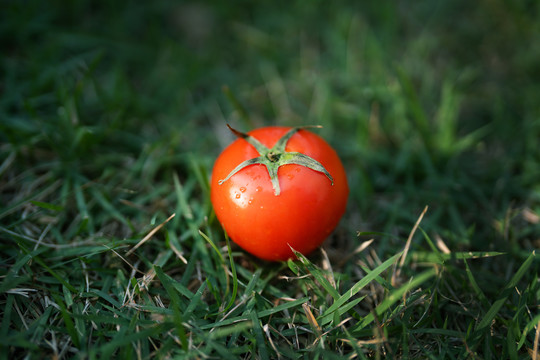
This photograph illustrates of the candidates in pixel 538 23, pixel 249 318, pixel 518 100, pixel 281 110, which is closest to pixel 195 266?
pixel 249 318

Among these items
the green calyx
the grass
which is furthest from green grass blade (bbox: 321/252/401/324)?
the green calyx

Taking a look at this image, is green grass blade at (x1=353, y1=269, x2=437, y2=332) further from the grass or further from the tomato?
the tomato

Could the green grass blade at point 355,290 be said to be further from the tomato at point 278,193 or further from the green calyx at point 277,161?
the green calyx at point 277,161

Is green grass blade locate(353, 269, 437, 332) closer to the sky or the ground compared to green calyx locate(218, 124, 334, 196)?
closer to the ground

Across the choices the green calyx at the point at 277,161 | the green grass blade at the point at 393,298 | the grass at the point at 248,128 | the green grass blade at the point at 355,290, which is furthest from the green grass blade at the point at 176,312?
the green grass blade at the point at 393,298

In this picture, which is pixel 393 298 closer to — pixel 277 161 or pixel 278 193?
pixel 278 193

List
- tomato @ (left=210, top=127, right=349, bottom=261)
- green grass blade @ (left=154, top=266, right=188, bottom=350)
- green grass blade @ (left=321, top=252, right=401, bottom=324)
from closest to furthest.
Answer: green grass blade @ (left=154, top=266, right=188, bottom=350)
tomato @ (left=210, top=127, right=349, bottom=261)
green grass blade @ (left=321, top=252, right=401, bottom=324)
